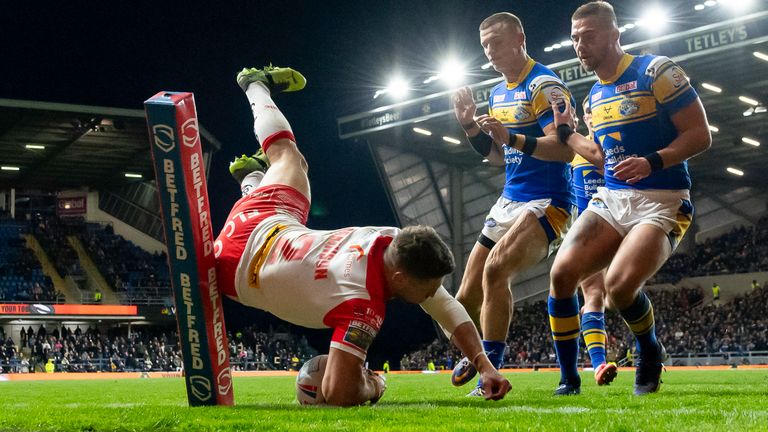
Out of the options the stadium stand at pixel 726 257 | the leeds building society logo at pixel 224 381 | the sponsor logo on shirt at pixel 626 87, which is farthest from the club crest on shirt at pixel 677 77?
the stadium stand at pixel 726 257

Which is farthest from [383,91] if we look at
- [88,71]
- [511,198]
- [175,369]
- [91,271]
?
[511,198]

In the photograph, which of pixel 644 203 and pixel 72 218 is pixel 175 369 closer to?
pixel 72 218

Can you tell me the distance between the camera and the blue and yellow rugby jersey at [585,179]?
8.03 meters

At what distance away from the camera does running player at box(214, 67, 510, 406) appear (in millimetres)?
4016

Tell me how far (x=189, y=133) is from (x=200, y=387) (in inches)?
56.4

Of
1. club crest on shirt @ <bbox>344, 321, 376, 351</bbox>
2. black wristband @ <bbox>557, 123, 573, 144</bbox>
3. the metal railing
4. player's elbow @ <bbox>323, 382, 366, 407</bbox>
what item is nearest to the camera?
club crest on shirt @ <bbox>344, 321, 376, 351</bbox>

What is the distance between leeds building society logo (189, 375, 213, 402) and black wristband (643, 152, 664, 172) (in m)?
3.01

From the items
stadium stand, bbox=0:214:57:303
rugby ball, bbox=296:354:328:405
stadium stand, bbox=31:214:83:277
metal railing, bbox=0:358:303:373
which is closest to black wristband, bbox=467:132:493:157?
rugby ball, bbox=296:354:328:405

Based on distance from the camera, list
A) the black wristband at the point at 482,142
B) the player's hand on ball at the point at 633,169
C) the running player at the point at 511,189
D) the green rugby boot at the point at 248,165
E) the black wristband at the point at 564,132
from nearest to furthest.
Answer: the player's hand on ball at the point at 633,169 → the black wristband at the point at 564,132 → the green rugby boot at the point at 248,165 → the running player at the point at 511,189 → the black wristband at the point at 482,142

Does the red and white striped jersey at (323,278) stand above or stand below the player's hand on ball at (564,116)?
below

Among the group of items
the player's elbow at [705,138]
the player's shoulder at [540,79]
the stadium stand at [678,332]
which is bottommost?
the stadium stand at [678,332]

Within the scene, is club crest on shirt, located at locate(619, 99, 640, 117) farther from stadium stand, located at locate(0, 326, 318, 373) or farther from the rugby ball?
stadium stand, located at locate(0, 326, 318, 373)

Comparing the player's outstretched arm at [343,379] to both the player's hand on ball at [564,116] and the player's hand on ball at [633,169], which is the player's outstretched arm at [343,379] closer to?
the player's hand on ball at [633,169]

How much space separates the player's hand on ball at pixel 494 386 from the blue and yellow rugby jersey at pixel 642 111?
76.8 inches
